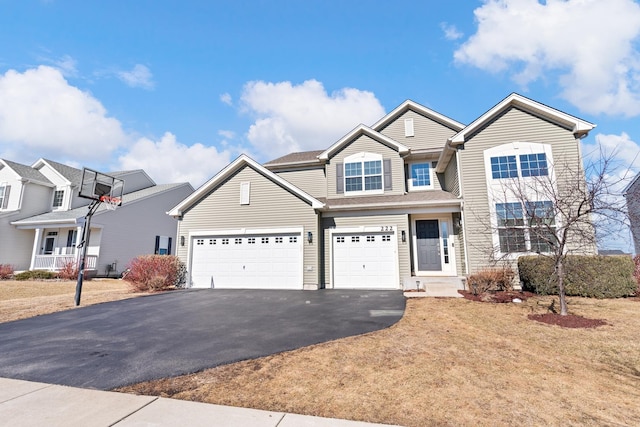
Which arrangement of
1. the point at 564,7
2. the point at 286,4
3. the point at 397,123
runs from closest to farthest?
the point at 564,7 → the point at 286,4 → the point at 397,123

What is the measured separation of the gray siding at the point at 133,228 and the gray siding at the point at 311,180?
8484 millimetres

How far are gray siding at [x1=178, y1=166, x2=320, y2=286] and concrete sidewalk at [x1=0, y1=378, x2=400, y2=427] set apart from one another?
959cm

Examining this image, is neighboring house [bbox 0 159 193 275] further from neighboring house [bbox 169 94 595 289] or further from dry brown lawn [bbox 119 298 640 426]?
dry brown lawn [bbox 119 298 640 426]

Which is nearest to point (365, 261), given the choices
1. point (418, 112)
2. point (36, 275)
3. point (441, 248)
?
point (441, 248)

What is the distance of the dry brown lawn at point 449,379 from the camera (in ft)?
9.86

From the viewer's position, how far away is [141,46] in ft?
39.5

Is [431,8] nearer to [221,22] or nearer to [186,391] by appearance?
[221,22]

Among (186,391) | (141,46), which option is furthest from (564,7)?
(141,46)

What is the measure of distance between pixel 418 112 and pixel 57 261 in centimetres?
2515

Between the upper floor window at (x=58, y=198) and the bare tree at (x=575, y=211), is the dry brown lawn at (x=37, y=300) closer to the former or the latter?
the upper floor window at (x=58, y=198)

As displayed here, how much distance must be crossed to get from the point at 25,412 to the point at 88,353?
2.13 m

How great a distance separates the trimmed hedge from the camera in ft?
29.5

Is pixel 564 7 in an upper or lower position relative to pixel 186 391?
upper

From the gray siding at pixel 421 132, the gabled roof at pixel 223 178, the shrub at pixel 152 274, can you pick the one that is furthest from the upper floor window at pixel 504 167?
the shrub at pixel 152 274
